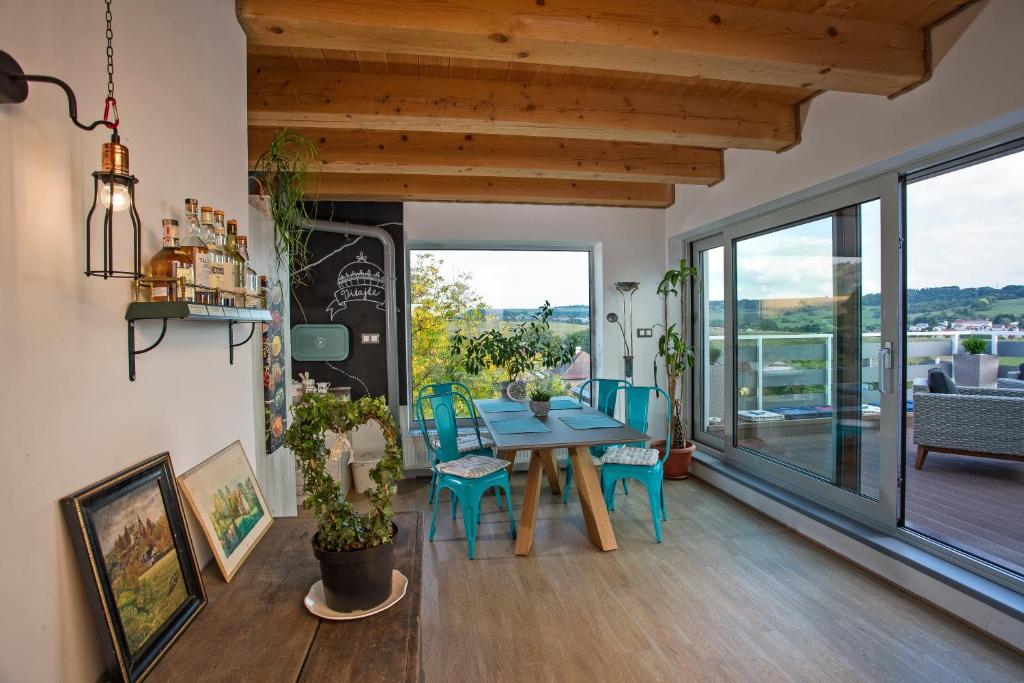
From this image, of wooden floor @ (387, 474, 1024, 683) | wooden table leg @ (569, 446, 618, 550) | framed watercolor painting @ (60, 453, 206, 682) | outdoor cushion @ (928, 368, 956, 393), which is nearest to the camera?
framed watercolor painting @ (60, 453, 206, 682)

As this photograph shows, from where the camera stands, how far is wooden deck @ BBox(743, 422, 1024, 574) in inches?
101

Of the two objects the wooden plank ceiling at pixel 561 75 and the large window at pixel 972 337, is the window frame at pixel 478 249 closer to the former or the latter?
the wooden plank ceiling at pixel 561 75

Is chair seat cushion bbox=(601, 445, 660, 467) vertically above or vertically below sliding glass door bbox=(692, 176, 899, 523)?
below

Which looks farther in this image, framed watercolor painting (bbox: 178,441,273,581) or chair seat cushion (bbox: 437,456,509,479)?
chair seat cushion (bbox: 437,456,509,479)

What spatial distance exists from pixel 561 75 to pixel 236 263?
2089 mm

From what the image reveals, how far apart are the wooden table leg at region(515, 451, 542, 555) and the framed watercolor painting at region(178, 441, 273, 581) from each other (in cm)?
180

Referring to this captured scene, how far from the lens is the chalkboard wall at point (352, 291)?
4.52 metres

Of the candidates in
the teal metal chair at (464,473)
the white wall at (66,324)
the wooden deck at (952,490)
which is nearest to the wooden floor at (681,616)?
the teal metal chair at (464,473)

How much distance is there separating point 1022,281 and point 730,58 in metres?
1.64

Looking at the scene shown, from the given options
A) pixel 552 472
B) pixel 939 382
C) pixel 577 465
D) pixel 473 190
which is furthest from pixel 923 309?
pixel 473 190

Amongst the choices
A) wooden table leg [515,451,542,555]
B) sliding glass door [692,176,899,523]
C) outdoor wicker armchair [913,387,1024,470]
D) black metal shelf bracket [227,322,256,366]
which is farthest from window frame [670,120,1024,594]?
black metal shelf bracket [227,322,256,366]

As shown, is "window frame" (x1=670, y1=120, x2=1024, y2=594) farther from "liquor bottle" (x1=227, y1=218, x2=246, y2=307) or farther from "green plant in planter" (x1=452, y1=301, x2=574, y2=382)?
"liquor bottle" (x1=227, y1=218, x2=246, y2=307)

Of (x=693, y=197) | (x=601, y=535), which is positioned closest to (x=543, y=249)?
(x=693, y=197)

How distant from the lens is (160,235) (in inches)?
49.4
